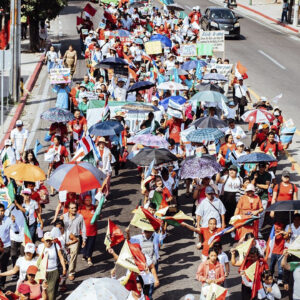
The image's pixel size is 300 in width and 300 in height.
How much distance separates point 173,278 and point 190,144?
16.7 ft

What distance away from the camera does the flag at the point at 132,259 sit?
11.7 metres

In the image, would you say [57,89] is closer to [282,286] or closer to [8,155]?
[8,155]

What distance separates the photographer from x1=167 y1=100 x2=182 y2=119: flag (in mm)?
19441

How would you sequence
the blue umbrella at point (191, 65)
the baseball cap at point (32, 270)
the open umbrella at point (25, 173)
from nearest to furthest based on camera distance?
the baseball cap at point (32, 270) → the open umbrella at point (25, 173) → the blue umbrella at point (191, 65)

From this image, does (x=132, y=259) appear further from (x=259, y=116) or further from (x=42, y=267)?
(x=259, y=116)

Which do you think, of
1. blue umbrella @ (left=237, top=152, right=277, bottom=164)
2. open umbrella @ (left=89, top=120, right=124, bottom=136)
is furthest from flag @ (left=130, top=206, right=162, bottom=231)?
open umbrella @ (left=89, top=120, right=124, bottom=136)

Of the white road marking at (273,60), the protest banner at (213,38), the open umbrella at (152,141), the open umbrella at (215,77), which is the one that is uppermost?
the protest banner at (213,38)

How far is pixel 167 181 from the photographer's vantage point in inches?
640

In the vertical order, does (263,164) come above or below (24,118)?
above

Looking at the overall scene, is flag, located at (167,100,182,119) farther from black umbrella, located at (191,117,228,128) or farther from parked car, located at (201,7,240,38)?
parked car, located at (201,7,240,38)

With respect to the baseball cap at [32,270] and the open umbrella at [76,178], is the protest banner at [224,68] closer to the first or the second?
the open umbrella at [76,178]

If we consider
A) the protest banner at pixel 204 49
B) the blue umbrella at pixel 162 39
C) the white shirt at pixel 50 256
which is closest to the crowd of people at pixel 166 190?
the white shirt at pixel 50 256

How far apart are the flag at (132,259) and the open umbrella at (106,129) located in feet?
19.9

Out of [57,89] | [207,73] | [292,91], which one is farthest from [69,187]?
[292,91]
